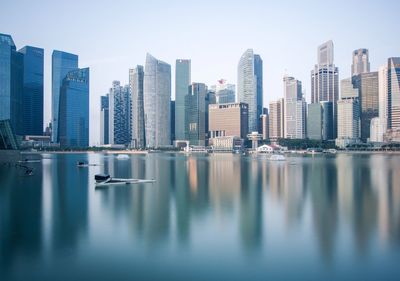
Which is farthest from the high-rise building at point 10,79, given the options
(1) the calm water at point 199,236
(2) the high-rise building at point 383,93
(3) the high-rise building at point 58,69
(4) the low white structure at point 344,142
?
(2) the high-rise building at point 383,93

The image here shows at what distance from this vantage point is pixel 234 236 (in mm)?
14859

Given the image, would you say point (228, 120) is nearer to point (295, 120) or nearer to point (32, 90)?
point (295, 120)

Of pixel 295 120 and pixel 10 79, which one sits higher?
pixel 10 79

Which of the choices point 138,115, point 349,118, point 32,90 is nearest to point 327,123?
point 349,118

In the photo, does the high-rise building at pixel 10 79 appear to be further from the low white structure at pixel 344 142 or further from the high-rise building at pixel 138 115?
the low white structure at pixel 344 142

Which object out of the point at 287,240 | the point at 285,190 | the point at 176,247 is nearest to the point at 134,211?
the point at 176,247

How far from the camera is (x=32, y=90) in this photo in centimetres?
16938

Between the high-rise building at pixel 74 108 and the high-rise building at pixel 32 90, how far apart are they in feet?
35.6

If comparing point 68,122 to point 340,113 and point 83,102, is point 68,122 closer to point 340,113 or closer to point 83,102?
point 83,102

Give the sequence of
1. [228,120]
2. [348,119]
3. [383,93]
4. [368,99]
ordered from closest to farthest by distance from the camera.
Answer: [383,93] → [348,119] → [228,120] → [368,99]

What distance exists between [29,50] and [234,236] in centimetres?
17865

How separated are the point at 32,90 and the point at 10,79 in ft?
92.2

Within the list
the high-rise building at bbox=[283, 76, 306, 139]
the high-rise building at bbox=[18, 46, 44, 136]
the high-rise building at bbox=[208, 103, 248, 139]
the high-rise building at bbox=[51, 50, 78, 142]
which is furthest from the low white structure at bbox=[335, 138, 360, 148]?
the high-rise building at bbox=[18, 46, 44, 136]

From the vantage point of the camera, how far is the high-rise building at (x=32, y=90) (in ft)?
545
